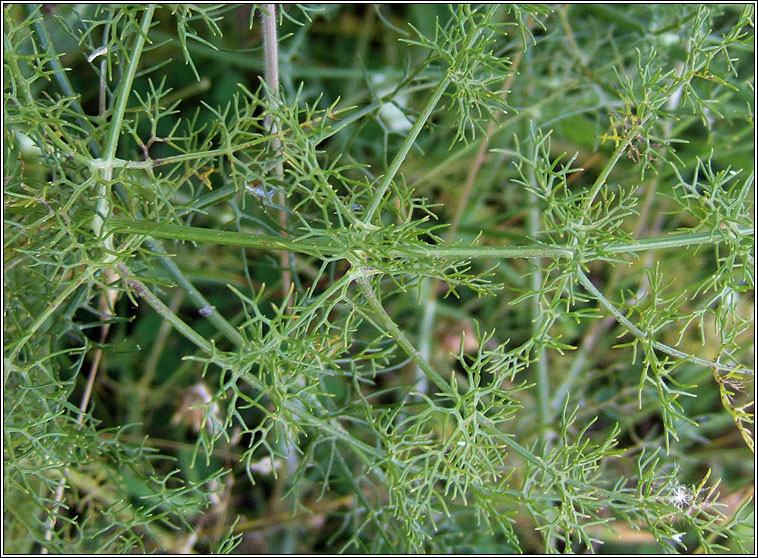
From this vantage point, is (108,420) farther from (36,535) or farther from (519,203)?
(519,203)

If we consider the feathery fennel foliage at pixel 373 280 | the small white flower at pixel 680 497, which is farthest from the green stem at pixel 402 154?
the small white flower at pixel 680 497

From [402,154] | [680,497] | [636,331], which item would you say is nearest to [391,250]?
[402,154]

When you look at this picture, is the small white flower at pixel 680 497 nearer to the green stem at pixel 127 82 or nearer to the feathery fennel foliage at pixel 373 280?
the feathery fennel foliage at pixel 373 280

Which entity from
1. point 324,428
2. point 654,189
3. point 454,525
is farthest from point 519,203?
point 324,428

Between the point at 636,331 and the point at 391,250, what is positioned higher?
the point at 391,250

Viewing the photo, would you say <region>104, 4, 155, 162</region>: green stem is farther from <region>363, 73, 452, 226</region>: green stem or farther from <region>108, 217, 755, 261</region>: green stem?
<region>363, 73, 452, 226</region>: green stem

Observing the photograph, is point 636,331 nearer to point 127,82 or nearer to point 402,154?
point 402,154

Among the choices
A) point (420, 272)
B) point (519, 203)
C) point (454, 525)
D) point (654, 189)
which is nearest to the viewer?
point (420, 272)

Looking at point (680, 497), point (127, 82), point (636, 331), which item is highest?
point (127, 82)

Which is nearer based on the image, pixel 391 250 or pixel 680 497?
pixel 391 250
